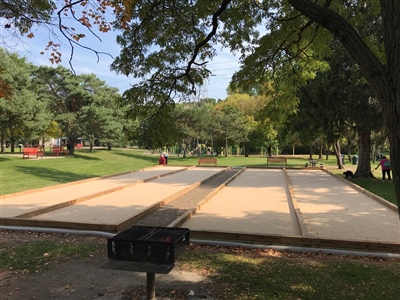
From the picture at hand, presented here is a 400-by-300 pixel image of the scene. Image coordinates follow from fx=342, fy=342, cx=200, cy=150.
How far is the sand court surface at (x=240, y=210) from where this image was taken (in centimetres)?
730

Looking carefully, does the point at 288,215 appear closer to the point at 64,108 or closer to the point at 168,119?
the point at 168,119

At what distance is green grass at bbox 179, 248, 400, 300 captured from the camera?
4.10 meters

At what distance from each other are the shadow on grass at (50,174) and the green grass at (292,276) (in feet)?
44.7

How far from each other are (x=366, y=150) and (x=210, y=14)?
15172mm

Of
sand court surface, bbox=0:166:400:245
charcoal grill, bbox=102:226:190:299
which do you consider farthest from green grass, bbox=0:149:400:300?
sand court surface, bbox=0:166:400:245

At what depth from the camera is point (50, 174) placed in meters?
19.2

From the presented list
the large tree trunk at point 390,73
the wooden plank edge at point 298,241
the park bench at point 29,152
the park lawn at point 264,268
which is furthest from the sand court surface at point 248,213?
the park bench at point 29,152

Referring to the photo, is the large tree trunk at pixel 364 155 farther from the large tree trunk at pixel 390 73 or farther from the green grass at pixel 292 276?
the large tree trunk at pixel 390 73

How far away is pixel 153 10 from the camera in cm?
675

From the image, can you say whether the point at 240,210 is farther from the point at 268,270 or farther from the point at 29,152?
the point at 29,152

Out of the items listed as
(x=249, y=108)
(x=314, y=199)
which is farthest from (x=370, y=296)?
(x=249, y=108)

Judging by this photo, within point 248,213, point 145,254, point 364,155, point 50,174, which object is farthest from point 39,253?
point 364,155

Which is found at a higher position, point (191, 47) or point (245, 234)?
point (191, 47)

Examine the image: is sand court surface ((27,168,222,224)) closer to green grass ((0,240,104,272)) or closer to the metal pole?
green grass ((0,240,104,272))
